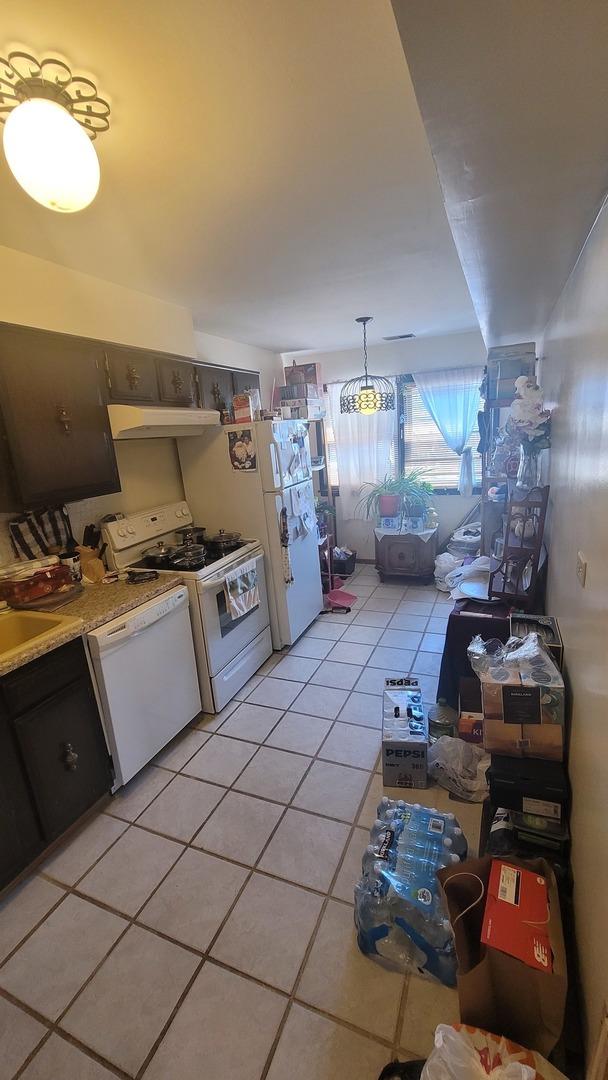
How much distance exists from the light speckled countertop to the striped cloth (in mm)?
279

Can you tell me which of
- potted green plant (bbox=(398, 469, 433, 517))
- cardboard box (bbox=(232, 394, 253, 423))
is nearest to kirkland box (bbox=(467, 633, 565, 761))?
cardboard box (bbox=(232, 394, 253, 423))

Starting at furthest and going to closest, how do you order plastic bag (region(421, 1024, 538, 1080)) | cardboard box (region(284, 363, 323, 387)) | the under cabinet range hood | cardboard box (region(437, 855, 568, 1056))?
cardboard box (region(284, 363, 323, 387))
the under cabinet range hood
cardboard box (region(437, 855, 568, 1056))
plastic bag (region(421, 1024, 538, 1080))

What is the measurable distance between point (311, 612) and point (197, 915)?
224 centimetres

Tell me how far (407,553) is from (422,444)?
1210 mm

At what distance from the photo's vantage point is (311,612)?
11.8 feet

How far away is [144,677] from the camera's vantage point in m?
2.10

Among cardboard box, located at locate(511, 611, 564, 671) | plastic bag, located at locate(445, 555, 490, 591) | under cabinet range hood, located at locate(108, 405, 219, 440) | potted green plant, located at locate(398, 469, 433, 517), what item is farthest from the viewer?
potted green plant, located at locate(398, 469, 433, 517)

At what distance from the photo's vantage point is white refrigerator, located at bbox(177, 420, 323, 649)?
9.70ft

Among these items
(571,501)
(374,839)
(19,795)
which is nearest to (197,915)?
(374,839)

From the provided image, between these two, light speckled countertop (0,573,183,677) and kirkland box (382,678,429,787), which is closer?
light speckled countertop (0,573,183,677)

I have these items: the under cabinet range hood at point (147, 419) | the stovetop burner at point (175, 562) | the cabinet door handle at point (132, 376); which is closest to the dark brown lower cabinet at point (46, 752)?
the stovetop burner at point (175, 562)

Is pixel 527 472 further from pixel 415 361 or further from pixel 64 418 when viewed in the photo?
pixel 64 418

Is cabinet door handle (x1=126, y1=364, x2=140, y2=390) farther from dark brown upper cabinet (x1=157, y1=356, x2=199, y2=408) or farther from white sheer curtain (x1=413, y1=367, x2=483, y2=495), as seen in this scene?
white sheer curtain (x1=413, y1=367, x2=483, y2=495)

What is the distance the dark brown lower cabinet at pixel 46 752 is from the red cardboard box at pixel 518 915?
5.21 feet
